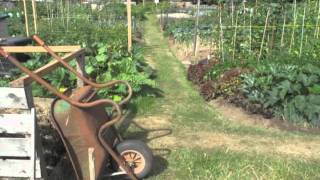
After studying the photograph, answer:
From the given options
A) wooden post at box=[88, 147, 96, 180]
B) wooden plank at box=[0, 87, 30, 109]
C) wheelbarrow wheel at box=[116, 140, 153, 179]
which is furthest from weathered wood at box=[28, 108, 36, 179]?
wheelbarrow wheel at box=[116, 140, 153, 179]

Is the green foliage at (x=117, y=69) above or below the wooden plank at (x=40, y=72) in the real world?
below

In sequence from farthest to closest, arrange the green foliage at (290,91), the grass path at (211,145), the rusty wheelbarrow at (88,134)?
the green foliage at (290,91) < the grass path at (211,145) < the rusty wheelbarrow at (88,134)

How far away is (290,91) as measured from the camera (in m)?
6.91

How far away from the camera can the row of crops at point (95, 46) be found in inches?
321

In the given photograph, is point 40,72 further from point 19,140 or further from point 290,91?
point 290,91

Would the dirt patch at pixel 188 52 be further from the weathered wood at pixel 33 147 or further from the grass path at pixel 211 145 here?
the weathered wood at pixel 33 147

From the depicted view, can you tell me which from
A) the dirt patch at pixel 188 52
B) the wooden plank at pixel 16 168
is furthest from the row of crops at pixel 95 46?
the wooden plank at pixel 16 168

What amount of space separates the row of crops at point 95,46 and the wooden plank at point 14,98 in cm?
364

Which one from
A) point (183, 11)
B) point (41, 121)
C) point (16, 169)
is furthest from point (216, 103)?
point (183, 11)

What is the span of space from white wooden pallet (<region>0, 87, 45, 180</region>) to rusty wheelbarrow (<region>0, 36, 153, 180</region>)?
0.22 m

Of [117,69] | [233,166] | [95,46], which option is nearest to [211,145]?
[233,166]

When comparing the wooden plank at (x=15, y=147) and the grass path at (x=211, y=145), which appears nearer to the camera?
the wooden plank at (x=15, y=147)

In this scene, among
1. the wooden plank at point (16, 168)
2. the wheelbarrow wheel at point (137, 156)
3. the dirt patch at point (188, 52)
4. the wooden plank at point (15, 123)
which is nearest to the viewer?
the wooden plank at point (15, 123)

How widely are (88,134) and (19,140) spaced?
0.60 meters
